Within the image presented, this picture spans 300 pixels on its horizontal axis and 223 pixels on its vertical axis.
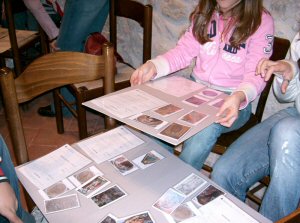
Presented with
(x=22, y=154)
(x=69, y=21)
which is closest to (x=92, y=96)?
(x=69, y=21)

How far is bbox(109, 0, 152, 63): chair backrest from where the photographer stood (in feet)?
5.38

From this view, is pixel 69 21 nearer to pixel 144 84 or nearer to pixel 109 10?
pixel 109 10

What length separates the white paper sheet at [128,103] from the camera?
0.94 m

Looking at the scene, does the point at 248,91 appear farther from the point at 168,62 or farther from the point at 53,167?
the point at 53,167

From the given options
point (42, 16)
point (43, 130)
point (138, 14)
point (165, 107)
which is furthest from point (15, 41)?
point (165, 107)

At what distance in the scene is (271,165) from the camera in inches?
38.9

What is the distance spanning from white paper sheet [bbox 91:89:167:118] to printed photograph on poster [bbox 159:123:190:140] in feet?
0.41

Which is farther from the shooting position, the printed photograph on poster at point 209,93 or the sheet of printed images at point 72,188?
the printed photograph on poster at point 209,93

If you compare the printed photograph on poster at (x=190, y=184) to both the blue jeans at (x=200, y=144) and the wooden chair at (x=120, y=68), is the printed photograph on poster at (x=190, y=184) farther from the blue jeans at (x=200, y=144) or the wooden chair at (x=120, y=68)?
the wooden chair at (x=120, y=68)

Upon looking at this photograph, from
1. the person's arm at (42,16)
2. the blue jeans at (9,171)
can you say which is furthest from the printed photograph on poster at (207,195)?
the person's arm at (42,16)

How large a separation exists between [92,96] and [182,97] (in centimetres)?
74

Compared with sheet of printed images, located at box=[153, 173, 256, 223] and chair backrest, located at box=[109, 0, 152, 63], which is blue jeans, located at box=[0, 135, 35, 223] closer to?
sheet of printed images, located at box=[153, 173, 256, 223]

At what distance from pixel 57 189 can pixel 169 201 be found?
0.29 meters

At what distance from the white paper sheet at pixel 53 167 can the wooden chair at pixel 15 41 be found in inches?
53.1
